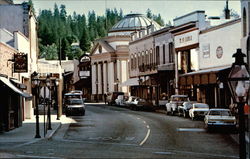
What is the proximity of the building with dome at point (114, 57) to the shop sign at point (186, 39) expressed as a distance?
106ft

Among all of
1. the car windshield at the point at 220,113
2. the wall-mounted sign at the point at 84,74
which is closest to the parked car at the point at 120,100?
the car windshield at the point at 220,113

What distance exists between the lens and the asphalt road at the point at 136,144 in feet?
70.1

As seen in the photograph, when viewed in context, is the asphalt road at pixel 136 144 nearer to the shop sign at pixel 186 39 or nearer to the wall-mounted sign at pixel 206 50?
the wall-mounted sign at pixel 206 50

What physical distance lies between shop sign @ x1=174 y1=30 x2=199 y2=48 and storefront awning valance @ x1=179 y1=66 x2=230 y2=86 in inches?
144

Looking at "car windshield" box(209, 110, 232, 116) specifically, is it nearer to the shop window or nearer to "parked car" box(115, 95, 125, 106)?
the shop window

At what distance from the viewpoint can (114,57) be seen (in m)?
101

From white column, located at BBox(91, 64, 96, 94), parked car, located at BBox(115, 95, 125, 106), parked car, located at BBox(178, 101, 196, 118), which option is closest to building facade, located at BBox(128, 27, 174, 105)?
parked car, located at BBox(115, 95, 125, 106)

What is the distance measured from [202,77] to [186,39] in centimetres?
963

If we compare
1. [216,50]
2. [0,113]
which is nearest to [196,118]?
[216,50]

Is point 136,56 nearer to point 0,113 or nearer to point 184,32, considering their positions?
point 184,32

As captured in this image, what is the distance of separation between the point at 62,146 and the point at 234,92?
13.3 meters

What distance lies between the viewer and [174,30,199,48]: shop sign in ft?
185

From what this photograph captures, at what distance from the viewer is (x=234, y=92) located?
1280 cm

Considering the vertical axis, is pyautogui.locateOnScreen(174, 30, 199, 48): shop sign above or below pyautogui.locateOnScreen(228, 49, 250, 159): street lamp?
above
